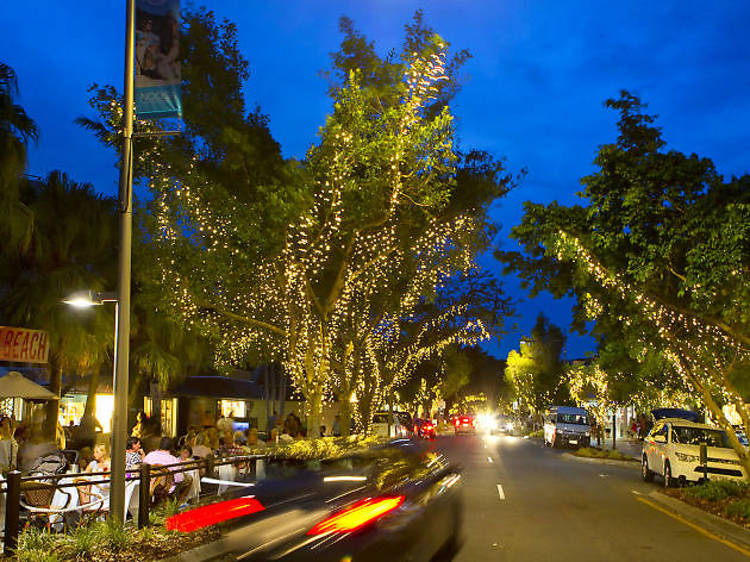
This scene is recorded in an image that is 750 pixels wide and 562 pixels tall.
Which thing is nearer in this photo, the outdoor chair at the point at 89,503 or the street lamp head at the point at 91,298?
the street lamp head at the point at 91,298

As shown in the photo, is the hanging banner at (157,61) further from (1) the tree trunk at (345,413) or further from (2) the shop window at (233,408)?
(2) the shop window at (233,408)

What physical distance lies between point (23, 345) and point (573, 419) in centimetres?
3559

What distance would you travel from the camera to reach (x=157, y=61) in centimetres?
1044

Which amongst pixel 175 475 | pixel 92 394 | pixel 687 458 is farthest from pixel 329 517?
pixel 92 394

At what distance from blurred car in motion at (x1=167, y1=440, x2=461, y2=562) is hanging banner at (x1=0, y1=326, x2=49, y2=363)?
917 cm

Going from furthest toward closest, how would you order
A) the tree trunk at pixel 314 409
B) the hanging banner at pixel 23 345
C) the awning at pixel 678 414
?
the awning at pixel 678 414
the tree trunk at pixel 314 409
the hanging banner at pixel 23 345

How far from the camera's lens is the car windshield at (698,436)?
22.0 meters

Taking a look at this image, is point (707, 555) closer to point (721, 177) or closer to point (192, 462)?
point (721, 177)

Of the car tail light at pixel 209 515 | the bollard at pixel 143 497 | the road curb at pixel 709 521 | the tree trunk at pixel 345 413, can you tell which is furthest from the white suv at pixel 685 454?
the bollard at pixel 143 497

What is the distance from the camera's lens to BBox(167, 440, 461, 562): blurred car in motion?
9.77 m

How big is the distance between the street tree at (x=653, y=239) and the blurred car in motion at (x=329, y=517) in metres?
6.11

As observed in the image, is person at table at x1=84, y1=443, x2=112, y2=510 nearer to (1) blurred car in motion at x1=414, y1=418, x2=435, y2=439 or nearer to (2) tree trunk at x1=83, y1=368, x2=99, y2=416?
(2) tree trunk at x1=83, y1=368, x2=99, y2=416

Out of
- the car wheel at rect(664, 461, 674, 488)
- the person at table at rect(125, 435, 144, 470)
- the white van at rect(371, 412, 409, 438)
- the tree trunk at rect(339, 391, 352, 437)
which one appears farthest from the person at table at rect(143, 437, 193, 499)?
the white van at rect(371, 412, 409, 438)

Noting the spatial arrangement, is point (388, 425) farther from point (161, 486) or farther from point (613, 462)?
point (161, 486)
